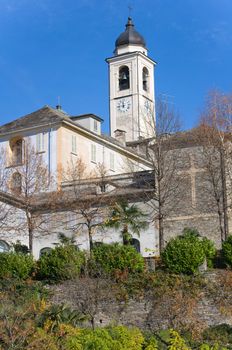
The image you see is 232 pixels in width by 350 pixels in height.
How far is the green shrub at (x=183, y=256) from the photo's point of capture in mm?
25672

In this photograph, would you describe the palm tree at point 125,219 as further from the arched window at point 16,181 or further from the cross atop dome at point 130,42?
the cross atop dome at point 130,42

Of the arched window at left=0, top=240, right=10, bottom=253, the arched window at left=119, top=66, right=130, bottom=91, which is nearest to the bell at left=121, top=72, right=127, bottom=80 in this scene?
the arched window at left=119, top=66, right=130, bottom=91

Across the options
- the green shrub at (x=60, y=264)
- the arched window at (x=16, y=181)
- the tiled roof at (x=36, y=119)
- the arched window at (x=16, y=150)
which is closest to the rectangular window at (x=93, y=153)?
the tiled roof at (x=36, y=119)

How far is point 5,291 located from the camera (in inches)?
999

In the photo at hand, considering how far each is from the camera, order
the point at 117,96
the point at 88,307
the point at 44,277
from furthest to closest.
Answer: the point at 117,96, the point at 44,277, the point at 88,307

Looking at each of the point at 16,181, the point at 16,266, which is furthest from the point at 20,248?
the point at 16,181

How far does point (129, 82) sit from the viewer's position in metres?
67.8

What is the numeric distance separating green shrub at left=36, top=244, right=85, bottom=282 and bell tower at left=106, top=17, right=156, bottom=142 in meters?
38.4

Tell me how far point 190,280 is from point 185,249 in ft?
4.52

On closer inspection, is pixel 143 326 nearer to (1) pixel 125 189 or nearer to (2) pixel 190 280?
(2) pixel 190 280

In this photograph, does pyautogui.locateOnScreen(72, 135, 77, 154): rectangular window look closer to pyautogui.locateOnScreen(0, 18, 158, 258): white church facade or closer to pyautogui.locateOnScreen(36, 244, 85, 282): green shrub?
pyautogui.locateOnScreen(0, 18, 158, 258): white church facade

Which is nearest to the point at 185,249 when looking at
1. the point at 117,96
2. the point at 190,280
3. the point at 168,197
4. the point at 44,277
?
the point at 190,280

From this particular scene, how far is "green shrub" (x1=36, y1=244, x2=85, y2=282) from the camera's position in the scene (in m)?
26.2

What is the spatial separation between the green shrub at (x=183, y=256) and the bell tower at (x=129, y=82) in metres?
39.3
